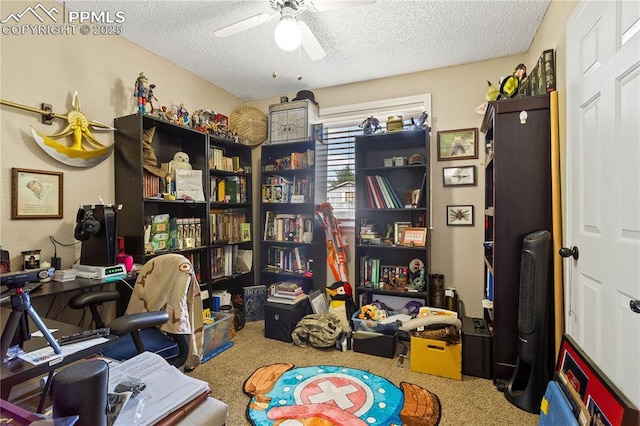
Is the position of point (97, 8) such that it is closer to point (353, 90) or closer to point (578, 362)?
point (353, 90)

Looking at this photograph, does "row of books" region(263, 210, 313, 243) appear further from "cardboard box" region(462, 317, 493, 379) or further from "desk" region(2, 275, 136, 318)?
"cardboard box" region(462, 317, 493, 379)

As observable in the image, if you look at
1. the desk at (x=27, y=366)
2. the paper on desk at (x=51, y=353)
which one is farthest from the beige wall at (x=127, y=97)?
the paper on desk at (x=51, y=353)

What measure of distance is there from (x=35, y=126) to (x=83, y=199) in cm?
54

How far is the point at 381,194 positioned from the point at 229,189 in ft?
5.36

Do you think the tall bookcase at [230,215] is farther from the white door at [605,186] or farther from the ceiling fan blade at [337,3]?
the white door at [605,186]

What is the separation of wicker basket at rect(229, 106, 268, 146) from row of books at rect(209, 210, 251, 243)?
2.83 feet

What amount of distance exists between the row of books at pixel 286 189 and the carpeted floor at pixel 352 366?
1407 mm

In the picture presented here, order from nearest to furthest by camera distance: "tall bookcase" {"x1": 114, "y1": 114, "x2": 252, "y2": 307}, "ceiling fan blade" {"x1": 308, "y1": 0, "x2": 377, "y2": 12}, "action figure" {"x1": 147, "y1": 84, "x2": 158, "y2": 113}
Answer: "ceiling fan blade" {"x1": 308, "y1": 0, "x2": 377, "y2": 12}
"tall bookcase" {"x1": 114, "y1": 114, "x2": 252, "y2": 307}
"action figure" {"x1": 147, "y1": 84, "x2": 158, "y2": 113}

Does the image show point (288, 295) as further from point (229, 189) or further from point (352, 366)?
point (229, 189)

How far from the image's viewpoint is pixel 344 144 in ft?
11.1

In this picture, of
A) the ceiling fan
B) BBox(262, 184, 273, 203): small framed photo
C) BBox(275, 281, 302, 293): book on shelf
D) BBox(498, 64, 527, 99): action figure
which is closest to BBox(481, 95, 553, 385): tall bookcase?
BBox(498, 64, 527, 99): action figure

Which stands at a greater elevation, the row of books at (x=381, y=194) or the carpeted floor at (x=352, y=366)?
the row of books at (x=381, y=194)

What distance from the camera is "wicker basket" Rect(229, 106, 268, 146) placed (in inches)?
137

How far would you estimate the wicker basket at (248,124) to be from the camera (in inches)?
137
